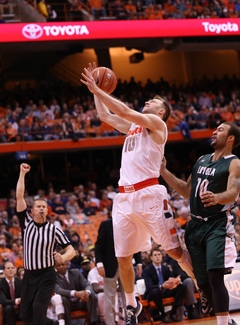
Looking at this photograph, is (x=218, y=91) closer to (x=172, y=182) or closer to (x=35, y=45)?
(x=35, y=45)

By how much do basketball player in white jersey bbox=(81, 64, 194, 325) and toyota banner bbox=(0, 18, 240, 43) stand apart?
14.2 m

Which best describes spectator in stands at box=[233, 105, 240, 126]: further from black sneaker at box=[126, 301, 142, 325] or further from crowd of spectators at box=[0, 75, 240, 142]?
black sneaker at box=[126, 301, 142, 325]

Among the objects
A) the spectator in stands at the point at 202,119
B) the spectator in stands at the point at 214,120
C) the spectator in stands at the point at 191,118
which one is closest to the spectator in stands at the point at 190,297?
the spectator in stands at the point at 191,118

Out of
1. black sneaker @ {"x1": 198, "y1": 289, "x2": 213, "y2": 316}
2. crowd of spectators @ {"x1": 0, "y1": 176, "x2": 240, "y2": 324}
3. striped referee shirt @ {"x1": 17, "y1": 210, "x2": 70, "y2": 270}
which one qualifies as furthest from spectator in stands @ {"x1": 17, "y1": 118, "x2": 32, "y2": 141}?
black sneaker @ {"x1": 198, "y1": 289, "x2": 213, "y2": 316}

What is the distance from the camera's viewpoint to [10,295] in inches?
351

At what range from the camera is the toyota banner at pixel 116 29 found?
19.0 metres

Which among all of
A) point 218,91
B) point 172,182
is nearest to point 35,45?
point 218,91

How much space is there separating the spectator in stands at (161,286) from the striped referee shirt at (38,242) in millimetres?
2880

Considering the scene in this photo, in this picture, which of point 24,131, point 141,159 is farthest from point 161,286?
point 24,131

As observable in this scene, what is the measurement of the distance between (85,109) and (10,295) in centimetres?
1272

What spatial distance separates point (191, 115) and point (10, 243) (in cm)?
992

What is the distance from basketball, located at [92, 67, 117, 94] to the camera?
19.8ft

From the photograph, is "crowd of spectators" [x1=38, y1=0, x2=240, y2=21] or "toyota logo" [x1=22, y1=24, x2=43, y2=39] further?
"crowd of spectators" [x1=38, y1=0, x2=240, y2=21]

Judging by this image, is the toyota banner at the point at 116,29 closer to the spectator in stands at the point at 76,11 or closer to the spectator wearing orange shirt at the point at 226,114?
the spectator in stands at the point at 76,11
